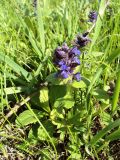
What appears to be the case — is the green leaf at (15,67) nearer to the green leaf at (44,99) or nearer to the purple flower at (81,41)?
the green leaf at (44,99)

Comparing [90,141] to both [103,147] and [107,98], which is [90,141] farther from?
[107,98]

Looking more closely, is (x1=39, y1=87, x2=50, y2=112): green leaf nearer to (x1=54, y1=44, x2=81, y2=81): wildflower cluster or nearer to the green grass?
the green grass

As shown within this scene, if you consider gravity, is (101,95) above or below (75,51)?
below

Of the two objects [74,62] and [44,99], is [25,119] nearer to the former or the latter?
[44,99]

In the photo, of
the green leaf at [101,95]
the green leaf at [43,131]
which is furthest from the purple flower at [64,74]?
the green leaf at [43,131]

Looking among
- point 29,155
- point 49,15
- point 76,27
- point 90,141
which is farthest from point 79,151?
point 49,15

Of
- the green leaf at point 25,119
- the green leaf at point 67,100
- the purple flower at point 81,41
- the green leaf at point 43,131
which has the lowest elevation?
the green leaf at point 43,131

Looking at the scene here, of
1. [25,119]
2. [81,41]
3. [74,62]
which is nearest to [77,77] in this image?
[74,62]

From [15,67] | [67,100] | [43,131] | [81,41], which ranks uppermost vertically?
[81,41]

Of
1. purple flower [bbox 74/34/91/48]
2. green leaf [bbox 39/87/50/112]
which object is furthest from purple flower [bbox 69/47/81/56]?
green leaf [bbox 39/87/50/112]

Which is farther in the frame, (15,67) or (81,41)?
(15,67)

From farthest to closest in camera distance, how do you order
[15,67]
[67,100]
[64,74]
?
1. [15,67]
2. [67,100]
3. [64,74]

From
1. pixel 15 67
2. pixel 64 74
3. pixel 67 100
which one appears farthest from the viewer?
pixel 15 67
